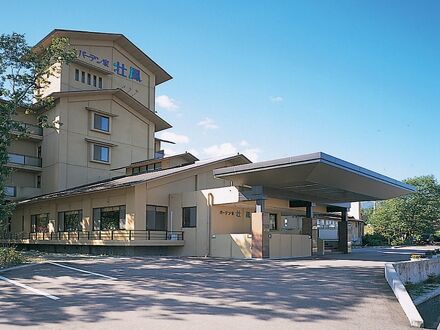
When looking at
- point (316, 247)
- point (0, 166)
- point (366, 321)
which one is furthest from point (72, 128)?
point (366, 321)

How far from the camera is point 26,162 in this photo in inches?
1548

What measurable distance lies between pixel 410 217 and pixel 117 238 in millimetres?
40557

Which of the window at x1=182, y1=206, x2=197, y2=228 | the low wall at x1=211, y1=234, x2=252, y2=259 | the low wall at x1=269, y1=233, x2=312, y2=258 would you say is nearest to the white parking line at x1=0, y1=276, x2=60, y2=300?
the low wall at x1=211, y1=234, x2=252, y2=259

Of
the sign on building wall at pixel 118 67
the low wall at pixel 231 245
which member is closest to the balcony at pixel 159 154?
the sign on building wall at pixel 118 67

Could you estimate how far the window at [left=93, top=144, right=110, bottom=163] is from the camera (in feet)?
129

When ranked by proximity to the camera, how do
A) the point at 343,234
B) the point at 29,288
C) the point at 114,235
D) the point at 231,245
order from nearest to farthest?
the point at 29,288 < the point at 231,245 < the point at 114,235 < the point at 343,234

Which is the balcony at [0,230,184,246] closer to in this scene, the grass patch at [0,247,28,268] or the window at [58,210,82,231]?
the window at [58,210,82,231]

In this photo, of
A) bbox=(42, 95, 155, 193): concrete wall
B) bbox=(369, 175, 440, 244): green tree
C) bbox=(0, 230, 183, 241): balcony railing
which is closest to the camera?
bbox=(0, 230, 183, 241): balcony railing

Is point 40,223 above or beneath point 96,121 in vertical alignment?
beneath

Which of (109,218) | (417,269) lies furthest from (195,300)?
(109,218)

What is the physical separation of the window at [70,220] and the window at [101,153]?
624 centimetres

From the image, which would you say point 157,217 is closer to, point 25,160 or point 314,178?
point 314,178

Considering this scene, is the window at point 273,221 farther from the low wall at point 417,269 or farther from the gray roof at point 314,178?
the low wall at point 417,269

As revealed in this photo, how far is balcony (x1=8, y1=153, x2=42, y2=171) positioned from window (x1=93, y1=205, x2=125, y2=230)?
10.8 metres
